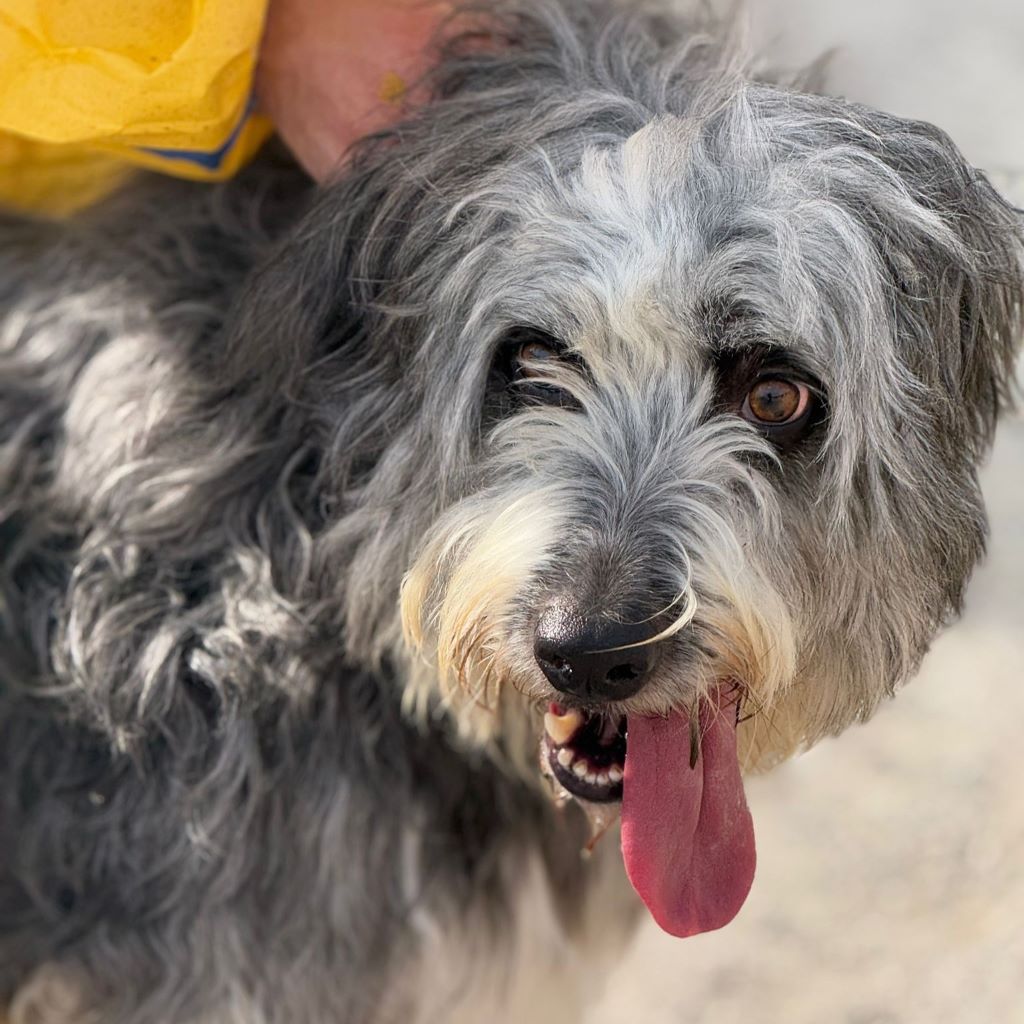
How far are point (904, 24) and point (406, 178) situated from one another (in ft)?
8.44

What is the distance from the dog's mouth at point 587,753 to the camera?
6.14 feet

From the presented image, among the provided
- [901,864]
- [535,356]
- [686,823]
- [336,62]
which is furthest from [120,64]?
[901,864]

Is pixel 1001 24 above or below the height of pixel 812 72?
below

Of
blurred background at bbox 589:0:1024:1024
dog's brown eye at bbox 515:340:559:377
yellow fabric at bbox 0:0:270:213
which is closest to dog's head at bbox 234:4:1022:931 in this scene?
dog's brown eye at bbox 515:340:559:377

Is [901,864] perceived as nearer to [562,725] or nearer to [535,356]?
[562,725]

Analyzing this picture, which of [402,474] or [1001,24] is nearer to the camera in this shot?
[402,474]

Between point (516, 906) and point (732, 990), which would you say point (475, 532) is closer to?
point (516, 906)

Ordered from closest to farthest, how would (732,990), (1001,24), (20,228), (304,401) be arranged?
(304,401)
(20,228)
(732,990)
(1001,24)

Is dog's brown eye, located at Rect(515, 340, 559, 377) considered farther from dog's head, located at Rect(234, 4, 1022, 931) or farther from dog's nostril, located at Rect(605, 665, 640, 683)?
dog's nostril, located at Rect(605, 665, 640, 683)

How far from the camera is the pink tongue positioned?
1.79 m

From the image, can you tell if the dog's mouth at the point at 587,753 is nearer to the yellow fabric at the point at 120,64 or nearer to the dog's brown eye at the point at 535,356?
the dog's brown eye at the point at 535,356

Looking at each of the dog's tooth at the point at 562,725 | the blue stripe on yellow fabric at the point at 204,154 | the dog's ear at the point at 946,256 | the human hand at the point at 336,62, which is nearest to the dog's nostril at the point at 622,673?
the dog's tooth at the point at 562,725

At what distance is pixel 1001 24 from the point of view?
392cm

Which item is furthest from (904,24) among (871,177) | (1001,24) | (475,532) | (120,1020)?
(120,1020)
